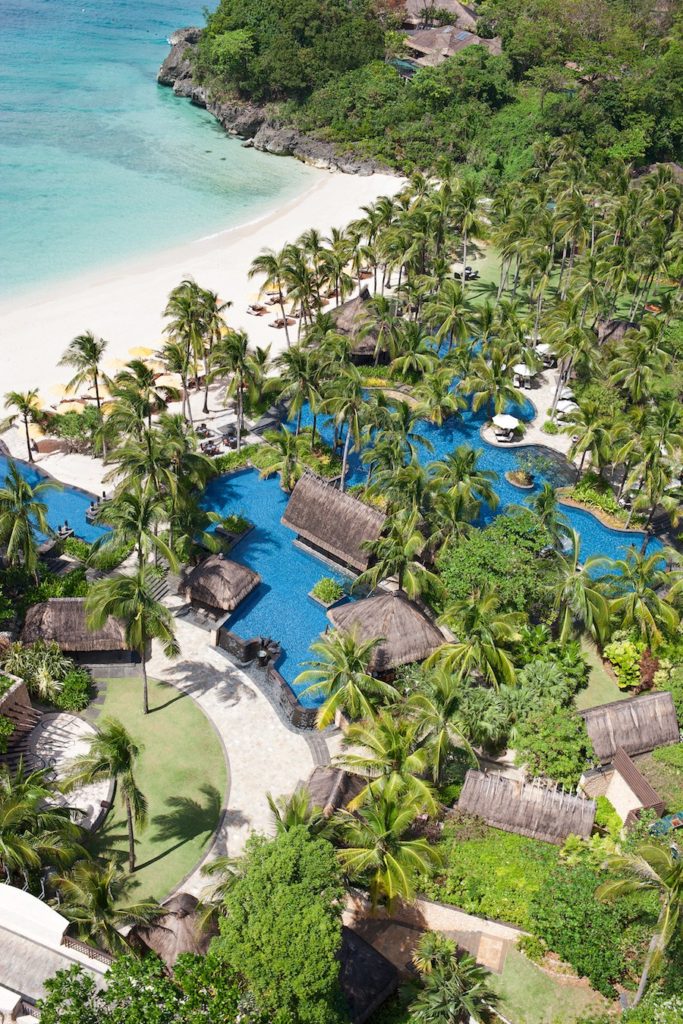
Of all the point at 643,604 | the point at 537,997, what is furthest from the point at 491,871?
the point at 643,604

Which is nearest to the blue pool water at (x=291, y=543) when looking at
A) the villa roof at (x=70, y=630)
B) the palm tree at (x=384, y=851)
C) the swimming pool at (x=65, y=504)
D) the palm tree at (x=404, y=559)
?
the palm tree at (x=404, y=559)

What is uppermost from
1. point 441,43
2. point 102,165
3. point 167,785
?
point 441,43

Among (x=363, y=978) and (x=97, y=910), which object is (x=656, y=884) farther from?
(x=97, y=910)

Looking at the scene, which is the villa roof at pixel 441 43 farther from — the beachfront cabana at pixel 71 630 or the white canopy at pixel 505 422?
the beachfront cabana at pixel 71 630

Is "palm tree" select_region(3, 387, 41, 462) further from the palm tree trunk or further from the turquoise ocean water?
the palm tree trunk

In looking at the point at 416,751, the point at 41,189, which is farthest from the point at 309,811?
the point at 41,189

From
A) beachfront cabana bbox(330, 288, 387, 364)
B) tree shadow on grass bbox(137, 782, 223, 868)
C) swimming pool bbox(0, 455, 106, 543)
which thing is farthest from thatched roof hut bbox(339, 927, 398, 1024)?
beachfront cabana bbox(330, 288, 387, 364)
